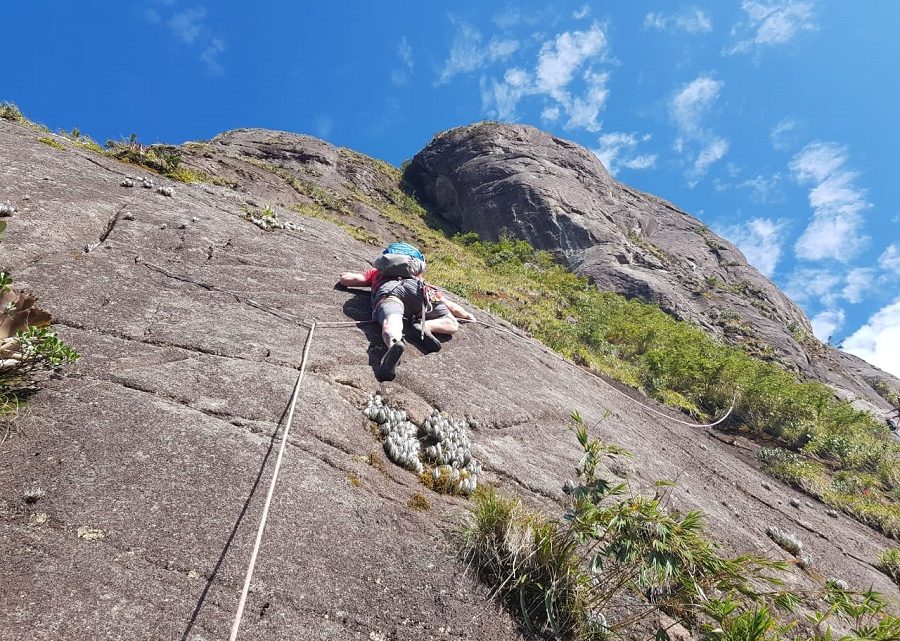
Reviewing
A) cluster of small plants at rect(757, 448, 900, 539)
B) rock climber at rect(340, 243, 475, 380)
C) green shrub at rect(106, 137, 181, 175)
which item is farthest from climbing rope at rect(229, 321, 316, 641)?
cluster of small plants at rect(757, 448, 900, 539)

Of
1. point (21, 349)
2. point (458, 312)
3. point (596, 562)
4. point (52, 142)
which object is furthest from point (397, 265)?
point (52, 142)

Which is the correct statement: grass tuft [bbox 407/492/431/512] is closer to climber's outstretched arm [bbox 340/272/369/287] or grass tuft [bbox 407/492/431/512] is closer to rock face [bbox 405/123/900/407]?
climber's outstretched arm [bbox 340/272/369/287]

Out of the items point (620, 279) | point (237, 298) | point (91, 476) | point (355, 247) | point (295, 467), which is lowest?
point (91, 476)

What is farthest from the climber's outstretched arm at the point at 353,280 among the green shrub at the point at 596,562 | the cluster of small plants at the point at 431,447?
the green shrub at the point at 596,562

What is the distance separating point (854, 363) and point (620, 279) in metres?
25.7

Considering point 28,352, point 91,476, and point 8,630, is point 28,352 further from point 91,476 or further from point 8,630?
point 8,630

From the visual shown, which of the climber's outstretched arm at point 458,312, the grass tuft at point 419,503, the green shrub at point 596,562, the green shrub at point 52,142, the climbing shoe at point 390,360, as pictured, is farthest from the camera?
the green shrub at point 52,142

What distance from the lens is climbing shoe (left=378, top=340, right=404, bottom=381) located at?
15.9ft

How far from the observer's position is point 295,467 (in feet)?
10.4

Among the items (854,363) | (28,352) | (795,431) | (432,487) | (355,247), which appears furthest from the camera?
(854,363)

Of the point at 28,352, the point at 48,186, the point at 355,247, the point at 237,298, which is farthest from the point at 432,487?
→ the point at 355,247

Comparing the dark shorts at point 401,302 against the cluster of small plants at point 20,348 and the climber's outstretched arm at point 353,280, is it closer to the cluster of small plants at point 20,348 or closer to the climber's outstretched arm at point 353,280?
the climber's outstretched arm at point 353,280

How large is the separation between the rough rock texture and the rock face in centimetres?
1976

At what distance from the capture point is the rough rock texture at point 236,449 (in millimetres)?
2234
